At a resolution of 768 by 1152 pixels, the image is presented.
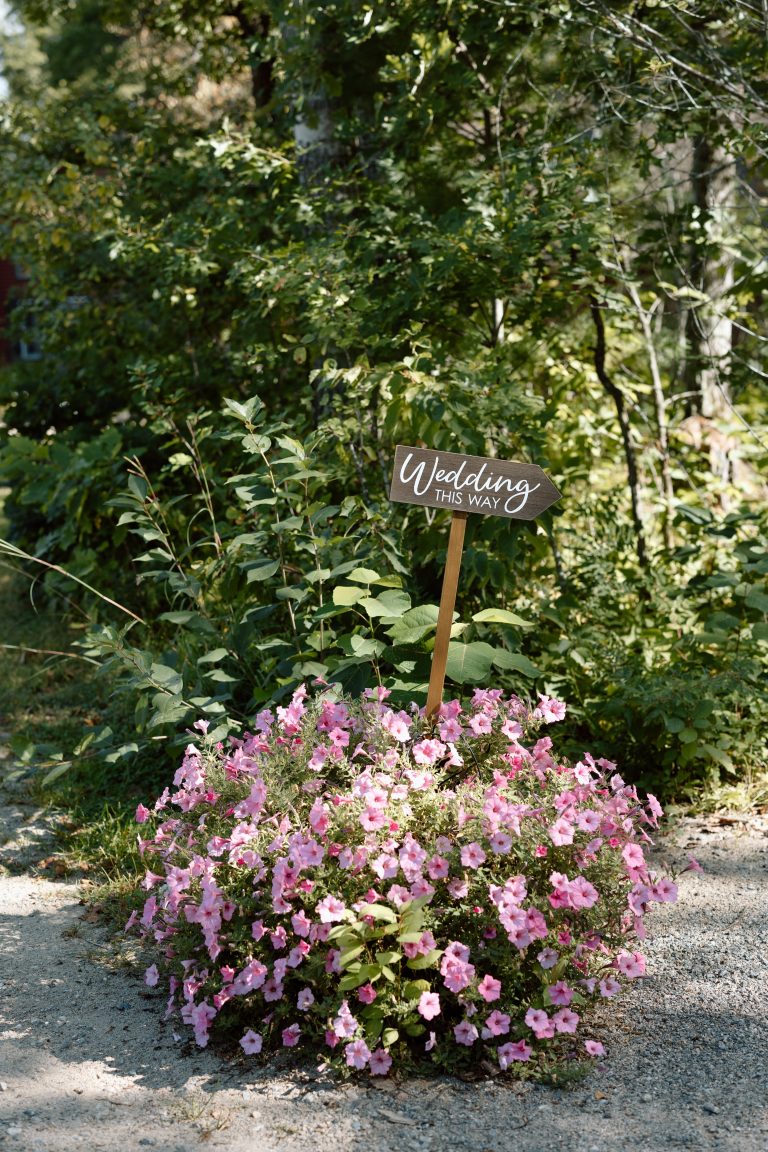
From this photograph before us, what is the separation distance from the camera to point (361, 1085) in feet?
8.00

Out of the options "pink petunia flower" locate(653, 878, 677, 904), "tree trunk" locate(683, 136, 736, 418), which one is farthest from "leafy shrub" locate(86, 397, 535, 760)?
"tree trunk" locate(683, 136, 736, 418)

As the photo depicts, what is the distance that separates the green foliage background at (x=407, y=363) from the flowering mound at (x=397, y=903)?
610mm

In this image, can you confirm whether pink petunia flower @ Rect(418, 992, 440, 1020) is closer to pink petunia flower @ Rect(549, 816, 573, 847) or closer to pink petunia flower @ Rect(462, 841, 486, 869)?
pink petunia flower @ Rect(462, 841, 486, 869)

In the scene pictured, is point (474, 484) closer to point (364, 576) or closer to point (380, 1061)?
point (364, 576)

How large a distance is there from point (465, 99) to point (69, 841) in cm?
372

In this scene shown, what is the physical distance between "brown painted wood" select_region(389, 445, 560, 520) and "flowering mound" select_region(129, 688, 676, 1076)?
58 centimetres

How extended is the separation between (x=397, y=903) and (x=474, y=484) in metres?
1.12

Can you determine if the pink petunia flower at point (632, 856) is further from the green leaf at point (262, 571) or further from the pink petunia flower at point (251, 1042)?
the green leaf at point (262, 571)

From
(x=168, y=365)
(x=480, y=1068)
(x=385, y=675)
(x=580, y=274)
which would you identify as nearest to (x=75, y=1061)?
(x=480, y=1068)

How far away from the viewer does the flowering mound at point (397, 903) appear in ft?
8.02

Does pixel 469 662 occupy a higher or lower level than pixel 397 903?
higher

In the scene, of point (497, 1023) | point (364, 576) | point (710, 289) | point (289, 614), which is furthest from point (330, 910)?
point (710, 289)

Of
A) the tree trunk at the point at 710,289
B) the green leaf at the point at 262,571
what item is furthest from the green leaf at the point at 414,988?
the tree trunk at the point at 710,289

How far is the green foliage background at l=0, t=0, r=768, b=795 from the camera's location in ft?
12.6
